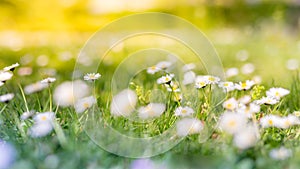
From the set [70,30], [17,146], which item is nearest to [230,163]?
[17,146]

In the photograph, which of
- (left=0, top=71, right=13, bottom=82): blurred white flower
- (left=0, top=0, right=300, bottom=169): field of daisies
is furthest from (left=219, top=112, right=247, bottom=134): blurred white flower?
(left=0, top=71, right=13, bottom=82): blurred white flower

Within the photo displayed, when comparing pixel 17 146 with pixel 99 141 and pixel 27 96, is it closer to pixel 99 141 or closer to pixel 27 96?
pixel 99 141

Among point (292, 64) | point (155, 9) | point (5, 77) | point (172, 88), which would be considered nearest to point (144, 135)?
point (172, 88)

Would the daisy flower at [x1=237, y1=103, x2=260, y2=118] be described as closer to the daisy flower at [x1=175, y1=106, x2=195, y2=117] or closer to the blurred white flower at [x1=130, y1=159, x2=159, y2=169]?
the daisy flower at [x1=175, y1=106, x2=195, y2=117]

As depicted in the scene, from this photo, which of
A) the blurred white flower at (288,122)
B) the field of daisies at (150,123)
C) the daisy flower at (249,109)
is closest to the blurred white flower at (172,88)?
the field of daisies at (150,123)

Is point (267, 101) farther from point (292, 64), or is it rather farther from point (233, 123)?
point (292, 64)
